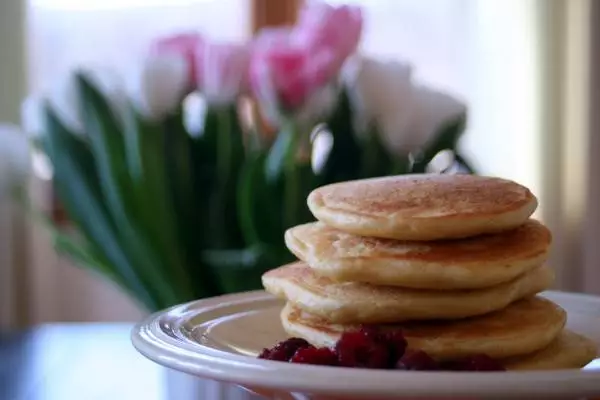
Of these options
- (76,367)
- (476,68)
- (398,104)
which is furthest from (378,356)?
Result: (476,68)

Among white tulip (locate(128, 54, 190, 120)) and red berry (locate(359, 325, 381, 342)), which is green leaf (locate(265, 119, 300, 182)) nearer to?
white tulip (locate(128, 54, 190, 120))

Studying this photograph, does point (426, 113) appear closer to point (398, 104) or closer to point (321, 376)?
point (398, 104)

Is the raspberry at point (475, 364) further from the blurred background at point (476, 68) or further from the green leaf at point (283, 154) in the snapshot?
the blurred background at point (476, 68)

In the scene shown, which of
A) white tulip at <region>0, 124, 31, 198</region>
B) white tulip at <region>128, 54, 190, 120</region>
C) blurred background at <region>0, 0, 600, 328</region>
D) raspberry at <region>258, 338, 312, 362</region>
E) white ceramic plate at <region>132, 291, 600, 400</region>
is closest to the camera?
white ceramic plate at <region>132, 291, 600, 400</region>

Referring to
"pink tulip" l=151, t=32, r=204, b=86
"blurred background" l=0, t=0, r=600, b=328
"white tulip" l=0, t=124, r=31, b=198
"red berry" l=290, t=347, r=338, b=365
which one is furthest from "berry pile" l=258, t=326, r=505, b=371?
"blurred background" l=0, t=0, r=600, b=328

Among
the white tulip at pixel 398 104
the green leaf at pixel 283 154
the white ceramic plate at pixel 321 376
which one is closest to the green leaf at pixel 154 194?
the green leaf at pixel 283 154
